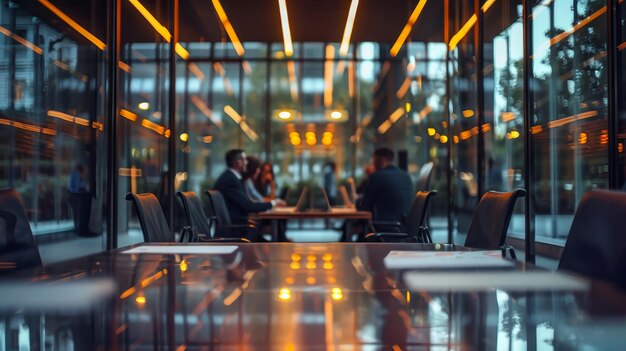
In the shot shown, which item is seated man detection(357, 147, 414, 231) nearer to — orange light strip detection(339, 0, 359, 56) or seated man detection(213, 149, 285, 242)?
seated man detection(213, 149, 285, 242)

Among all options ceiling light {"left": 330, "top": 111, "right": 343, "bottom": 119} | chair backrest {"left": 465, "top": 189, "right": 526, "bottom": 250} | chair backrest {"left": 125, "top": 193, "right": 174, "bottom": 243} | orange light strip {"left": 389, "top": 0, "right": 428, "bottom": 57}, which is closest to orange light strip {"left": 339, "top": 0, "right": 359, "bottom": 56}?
orange light strip {"left": 389, "top": 0, "right": 428, "bottom": 57}

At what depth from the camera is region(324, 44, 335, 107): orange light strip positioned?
13.9 m

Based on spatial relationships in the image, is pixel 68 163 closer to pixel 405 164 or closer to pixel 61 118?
pixel 61 118

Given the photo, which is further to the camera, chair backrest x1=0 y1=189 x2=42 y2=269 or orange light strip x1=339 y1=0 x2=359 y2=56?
orange light strip x1=339 y1=0 x2=359 y2=56

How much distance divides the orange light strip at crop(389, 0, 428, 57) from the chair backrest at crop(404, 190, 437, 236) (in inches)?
173

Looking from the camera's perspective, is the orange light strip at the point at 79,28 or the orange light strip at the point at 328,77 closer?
the orange light strip at the point at 79,28

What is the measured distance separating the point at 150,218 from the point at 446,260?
1.90 metres

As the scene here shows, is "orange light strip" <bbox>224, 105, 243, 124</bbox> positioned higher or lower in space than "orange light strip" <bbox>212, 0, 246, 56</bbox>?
lower

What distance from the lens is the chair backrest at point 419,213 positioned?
4625mm

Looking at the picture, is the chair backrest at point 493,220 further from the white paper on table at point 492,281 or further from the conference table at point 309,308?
the white paper on table at point 492,281

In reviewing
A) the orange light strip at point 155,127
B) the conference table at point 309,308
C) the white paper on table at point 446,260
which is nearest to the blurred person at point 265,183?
the orange light strip at point 155,127

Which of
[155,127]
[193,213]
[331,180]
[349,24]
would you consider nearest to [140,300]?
[193,213]

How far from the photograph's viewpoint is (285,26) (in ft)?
A: 33.9

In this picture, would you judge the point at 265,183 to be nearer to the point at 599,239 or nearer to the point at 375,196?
the point at 375,196
